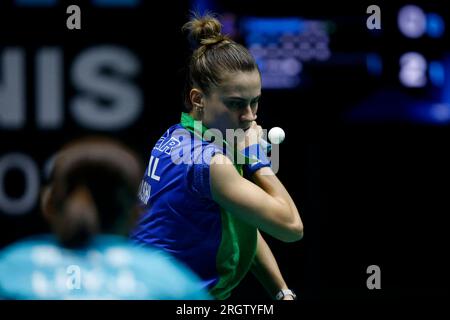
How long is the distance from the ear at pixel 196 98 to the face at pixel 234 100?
0.13 feet

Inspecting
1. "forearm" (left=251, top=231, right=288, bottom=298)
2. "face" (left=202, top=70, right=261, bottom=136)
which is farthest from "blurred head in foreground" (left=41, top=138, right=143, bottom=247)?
"face" (left=202, top=70, right=261, bottom=136)

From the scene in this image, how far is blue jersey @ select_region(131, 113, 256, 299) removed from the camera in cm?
267

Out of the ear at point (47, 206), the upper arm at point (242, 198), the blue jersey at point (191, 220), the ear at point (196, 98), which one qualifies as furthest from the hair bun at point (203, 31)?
the ear at point (47, 206)

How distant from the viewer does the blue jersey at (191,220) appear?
2.67 meters

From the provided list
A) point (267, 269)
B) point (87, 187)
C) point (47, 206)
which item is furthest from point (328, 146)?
point (267, 269)

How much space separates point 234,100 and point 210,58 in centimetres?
15

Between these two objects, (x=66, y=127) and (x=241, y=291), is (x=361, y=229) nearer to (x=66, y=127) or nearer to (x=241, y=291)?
(x=241, y=291)

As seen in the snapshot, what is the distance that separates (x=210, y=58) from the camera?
2730 mm

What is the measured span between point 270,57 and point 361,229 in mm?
1070

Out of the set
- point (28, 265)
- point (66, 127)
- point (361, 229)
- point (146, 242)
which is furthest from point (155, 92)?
point (146, 242)

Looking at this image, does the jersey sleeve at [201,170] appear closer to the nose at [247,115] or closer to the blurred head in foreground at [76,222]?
the nose at [247,115]

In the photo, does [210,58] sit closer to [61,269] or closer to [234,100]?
[234,100]

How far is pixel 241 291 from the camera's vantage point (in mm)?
4652

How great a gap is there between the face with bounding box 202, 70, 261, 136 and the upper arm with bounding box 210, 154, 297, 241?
130 millimetres
